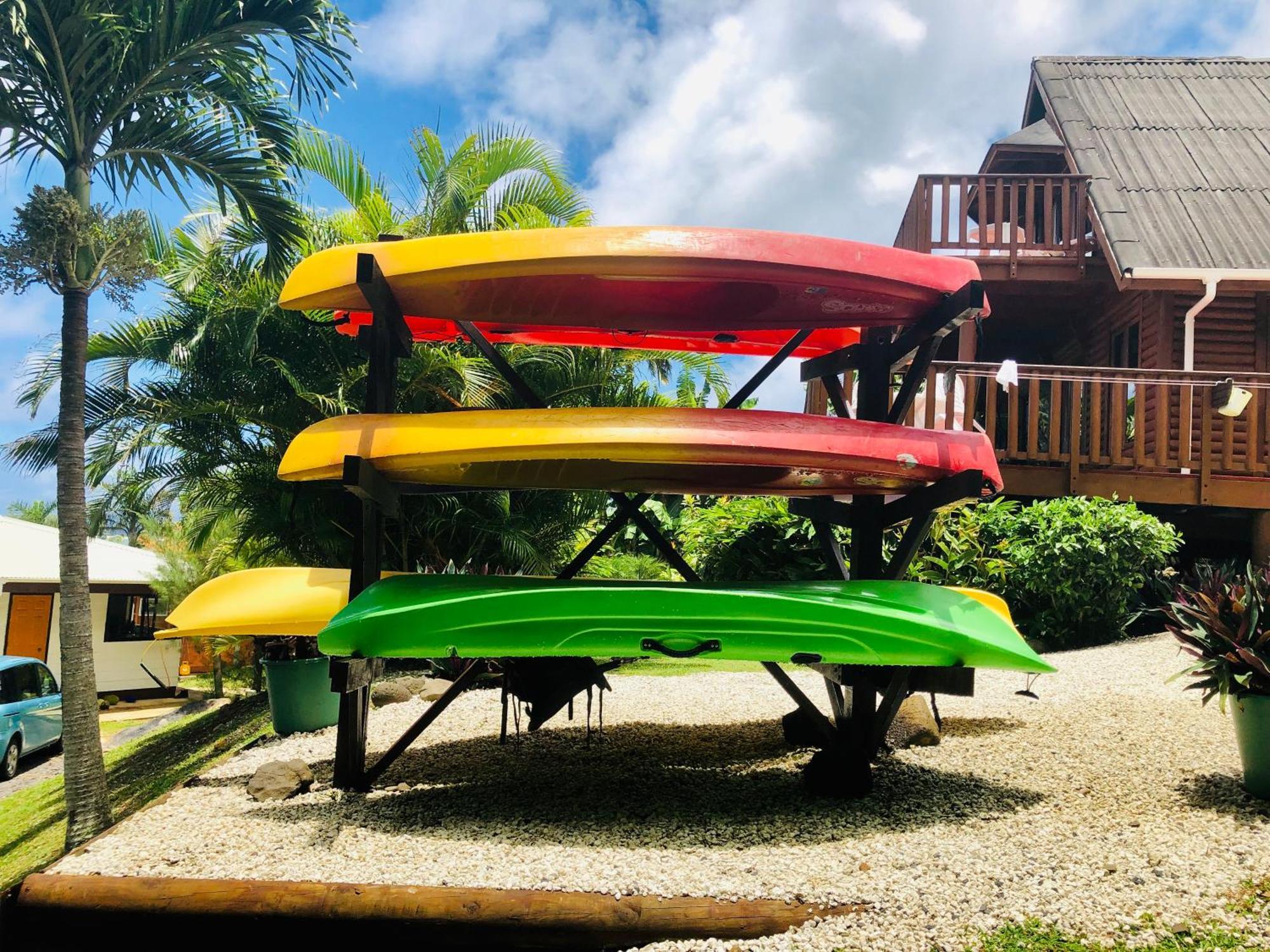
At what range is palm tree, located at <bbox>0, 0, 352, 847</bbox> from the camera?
7379mm

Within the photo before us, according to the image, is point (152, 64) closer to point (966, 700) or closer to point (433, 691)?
point (433, 691)

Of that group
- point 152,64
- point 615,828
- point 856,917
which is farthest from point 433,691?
point 152,64

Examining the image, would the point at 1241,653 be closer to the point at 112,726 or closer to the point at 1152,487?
the point at 1152,487

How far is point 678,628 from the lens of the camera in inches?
136

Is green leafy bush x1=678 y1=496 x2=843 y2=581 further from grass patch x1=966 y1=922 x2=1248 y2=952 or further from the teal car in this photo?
the teal car

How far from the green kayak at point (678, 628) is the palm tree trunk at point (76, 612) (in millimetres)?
4987

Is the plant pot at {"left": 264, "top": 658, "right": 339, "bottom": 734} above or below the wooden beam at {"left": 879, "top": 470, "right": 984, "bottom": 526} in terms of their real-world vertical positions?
below

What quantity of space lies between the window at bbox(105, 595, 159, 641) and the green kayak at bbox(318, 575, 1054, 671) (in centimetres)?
1941

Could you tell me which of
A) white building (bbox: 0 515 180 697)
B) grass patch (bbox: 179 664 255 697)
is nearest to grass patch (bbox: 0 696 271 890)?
grass patch (bbox: 179 664 255 697)

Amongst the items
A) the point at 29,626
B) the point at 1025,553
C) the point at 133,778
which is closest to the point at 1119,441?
the point at 1025,553

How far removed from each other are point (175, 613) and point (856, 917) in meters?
3.67

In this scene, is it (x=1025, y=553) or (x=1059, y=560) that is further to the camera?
(x=1025, y=553)

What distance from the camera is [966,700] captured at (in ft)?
21.1

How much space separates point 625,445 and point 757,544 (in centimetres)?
579
